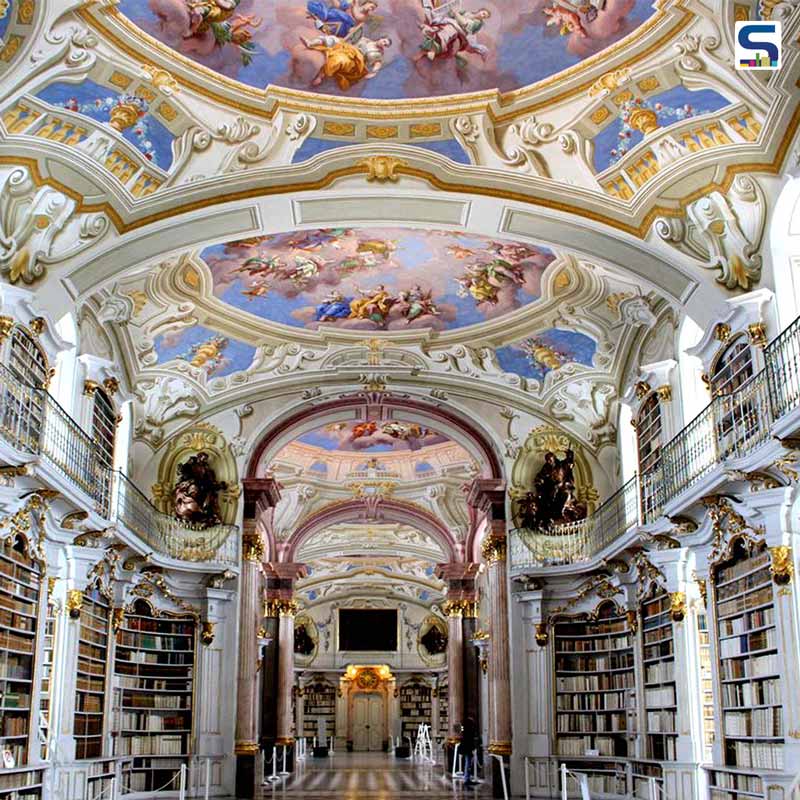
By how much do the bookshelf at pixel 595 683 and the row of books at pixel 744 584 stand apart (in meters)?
3.99

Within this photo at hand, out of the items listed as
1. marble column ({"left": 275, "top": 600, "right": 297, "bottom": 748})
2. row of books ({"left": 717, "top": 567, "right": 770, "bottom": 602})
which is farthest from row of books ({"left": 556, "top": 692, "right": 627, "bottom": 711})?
marble column ({"left": 275, "top": 600, "right": 297, "bottom": 748})

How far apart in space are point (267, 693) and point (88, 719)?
457 inches

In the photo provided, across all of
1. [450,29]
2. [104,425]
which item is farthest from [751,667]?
[104,425]

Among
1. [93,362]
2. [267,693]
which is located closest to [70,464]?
[93,362]

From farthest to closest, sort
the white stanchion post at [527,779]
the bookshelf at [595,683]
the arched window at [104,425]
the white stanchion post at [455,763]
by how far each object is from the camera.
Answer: the white stanchion post at [455,763] → the bookshelf at [595,683] → the white stanchion post at [527,779] → the arched window at [104,425]

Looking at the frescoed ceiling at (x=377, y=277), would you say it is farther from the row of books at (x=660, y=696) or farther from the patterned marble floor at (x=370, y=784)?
the patterned marble floor at (x=370, y=784)

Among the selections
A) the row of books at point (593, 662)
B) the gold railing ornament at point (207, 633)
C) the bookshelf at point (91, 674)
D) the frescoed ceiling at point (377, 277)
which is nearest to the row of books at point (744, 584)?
the row of books at point (593, 662)

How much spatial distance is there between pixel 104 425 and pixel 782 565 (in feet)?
33.6

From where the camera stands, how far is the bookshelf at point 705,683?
13.2 metres

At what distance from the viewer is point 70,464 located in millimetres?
13742

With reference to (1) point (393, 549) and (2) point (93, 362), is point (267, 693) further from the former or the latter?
(2) point (93, 362)

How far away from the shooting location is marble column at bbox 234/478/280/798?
58.0 ft

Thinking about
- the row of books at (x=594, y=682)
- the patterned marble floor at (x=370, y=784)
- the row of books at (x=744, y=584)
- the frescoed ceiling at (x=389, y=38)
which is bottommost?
the patterned marble floor at (x=370, y=784)

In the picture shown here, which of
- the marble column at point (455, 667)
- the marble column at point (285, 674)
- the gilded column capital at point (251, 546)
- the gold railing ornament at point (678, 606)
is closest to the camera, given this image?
the gold railing ornament at point (678, 606)
